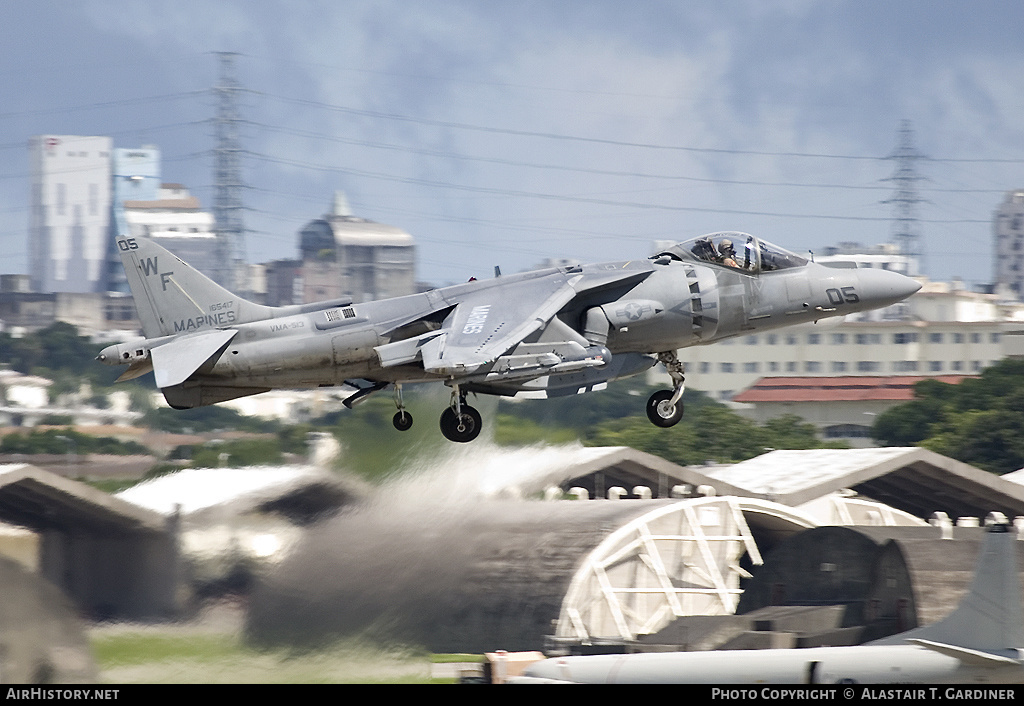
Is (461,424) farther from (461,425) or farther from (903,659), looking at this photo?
(903,659)

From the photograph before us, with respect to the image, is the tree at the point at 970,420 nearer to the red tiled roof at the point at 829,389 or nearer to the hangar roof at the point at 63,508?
the red tiled roof at the point at 829,389

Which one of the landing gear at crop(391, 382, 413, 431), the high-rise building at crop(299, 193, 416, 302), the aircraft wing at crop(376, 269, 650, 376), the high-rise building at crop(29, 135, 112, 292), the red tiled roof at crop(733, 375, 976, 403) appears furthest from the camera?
the high-rise building at crop(29, 135, 112, 292)

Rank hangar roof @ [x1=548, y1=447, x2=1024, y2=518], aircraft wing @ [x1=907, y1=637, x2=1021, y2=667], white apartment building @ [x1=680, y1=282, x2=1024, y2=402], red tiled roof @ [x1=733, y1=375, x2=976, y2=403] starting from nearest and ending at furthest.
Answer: aircraft wing @ [x1=907, y1=637, x2=1021, y2=667] → hangar roof @ [x1=548, y1=447, x2=1024, y2=518] → red tiled roof @ [x1=733, y1=375, x2=976, y2=403] → white apartment building @ [x1=680, y1=282, x2=1024, y2=402]

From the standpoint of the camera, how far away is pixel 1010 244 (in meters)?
152

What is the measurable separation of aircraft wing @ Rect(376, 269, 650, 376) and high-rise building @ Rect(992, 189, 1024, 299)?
140m

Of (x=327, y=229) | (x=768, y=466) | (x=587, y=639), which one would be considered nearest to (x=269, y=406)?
(x=768, y=466)

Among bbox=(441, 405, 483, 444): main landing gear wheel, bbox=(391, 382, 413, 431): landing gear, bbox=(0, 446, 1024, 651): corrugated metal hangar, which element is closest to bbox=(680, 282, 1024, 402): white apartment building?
bbox=(0, 446, 1024, 651): corrugated metal hangar

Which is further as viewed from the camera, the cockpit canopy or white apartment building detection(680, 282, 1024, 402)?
white apartment building detection(680, 282, 1024, 402)

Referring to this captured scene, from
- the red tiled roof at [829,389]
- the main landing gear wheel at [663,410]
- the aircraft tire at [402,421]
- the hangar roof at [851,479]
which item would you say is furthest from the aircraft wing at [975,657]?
the red tiled roof at [829,389]

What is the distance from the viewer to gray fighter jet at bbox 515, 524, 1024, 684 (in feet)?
74.8

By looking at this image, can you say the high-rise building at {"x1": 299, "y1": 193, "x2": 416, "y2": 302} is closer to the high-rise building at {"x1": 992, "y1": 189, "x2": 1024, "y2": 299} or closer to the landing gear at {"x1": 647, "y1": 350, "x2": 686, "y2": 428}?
the high-rise building at {"x1": 992, "y1": 189, "x2": 1024, "y2": 299}

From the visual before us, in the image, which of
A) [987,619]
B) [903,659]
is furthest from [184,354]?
[987,619]

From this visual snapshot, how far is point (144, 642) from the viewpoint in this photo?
2270cm

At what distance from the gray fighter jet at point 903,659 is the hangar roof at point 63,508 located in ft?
27.5
